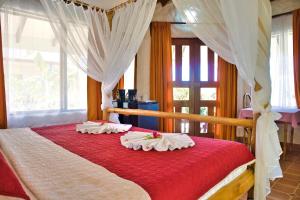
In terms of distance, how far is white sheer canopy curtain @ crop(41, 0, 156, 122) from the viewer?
272 centimetres

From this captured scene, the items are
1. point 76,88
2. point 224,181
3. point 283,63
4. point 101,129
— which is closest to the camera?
point 224,181

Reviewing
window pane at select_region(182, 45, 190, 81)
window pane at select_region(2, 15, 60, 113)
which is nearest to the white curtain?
window pane at select_region(182, 45, 190, 81)

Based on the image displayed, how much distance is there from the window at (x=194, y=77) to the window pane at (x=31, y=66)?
8.06 feet

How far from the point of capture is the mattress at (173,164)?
1.20 meters

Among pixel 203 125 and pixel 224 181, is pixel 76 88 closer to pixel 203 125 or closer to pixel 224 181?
pixel 224 181

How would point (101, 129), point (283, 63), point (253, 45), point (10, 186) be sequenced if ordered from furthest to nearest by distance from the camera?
point (283, 63)
point (101, 129)
point (253, 45)
point (10, 186)

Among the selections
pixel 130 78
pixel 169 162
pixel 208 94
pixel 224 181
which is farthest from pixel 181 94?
pixel 169 162

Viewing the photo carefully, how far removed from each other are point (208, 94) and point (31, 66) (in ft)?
11.1

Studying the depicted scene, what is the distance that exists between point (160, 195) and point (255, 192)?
3.82ft

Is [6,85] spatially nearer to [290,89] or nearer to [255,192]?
[255,192]

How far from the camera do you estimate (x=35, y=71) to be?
3.13 meters

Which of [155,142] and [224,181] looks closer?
[224,181]

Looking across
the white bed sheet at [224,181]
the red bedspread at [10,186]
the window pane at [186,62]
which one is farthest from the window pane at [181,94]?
the red bedspread at [10,186]

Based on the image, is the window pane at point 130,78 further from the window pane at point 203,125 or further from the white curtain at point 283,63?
the white curtain at point 283,63
